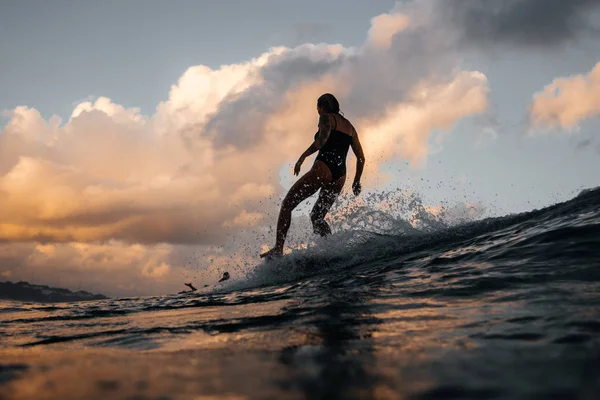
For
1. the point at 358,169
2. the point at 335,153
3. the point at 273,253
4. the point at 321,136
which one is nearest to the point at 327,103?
the point at 321,136

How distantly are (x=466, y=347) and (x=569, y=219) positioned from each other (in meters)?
3.27

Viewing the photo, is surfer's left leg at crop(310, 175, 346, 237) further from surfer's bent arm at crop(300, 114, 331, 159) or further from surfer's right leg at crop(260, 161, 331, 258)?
surfer's bent arm at crop(300, 114, 331, 159)

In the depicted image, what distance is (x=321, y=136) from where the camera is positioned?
19.1 ft

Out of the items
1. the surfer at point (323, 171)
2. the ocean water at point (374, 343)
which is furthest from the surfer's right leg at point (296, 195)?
the ocean water at point (374, 343)

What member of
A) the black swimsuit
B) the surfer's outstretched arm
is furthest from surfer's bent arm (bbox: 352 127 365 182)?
the black swimsuit

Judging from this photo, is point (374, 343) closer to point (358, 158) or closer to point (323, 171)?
point (323, 171)

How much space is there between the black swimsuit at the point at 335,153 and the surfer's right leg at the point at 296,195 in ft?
0.43

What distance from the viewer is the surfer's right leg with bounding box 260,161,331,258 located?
578 cm

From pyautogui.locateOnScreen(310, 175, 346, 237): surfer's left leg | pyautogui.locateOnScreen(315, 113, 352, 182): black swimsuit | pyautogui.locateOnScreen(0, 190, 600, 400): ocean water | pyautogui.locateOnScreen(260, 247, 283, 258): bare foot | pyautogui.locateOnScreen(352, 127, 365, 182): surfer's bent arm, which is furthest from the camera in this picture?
pyautogui.locateOnScreen(352, 127, 365, 182): surfer's bent arm

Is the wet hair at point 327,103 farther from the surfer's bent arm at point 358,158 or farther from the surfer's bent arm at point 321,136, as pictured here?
the surfer's bent arm at point 358,158

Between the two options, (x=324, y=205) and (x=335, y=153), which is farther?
(x=324, y=205)

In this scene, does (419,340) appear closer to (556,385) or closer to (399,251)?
(556,385)

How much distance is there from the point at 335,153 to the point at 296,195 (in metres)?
0.81

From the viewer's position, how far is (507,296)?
2.14 m
